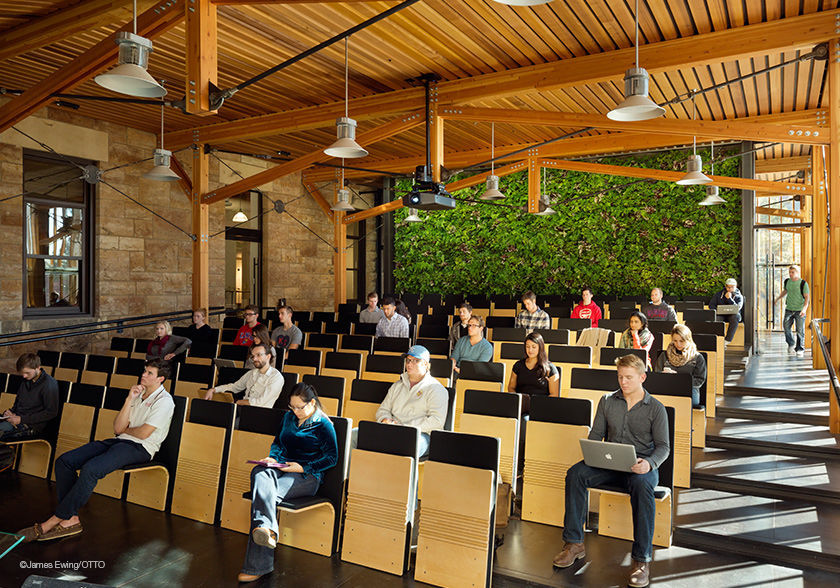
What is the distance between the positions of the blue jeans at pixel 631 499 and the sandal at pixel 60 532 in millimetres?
3093

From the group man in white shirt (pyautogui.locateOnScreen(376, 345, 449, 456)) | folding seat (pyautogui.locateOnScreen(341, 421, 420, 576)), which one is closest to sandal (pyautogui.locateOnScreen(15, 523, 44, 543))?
folding seat (pyautogui.locateOnScreen(341, 421, 420, 576))

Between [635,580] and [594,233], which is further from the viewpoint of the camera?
[594,233]

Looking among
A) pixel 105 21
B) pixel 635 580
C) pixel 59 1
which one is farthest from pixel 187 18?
pixel 635 580

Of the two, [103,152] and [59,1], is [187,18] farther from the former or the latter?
[103,152]

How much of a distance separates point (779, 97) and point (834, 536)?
7321 millimetres

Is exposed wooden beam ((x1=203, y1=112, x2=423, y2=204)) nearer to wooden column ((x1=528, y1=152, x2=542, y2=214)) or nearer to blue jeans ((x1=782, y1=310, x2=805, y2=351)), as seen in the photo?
wooden column ((x1=528, y1=152, x2=542, y2=214))

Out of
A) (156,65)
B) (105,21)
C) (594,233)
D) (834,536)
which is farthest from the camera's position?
(594,233)

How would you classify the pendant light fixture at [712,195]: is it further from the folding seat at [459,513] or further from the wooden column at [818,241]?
the folding seat at [459,513]

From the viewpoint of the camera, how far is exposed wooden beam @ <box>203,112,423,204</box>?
27.0ft

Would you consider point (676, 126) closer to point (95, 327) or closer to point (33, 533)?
point (33, 533)

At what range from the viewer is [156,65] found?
7387 millimetres

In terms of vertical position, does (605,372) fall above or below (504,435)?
above

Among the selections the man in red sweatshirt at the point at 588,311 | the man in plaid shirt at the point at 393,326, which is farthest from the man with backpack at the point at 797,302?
the man in plaid shirt at the point at 393,326

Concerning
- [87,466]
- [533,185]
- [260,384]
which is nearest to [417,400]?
[260,384]
